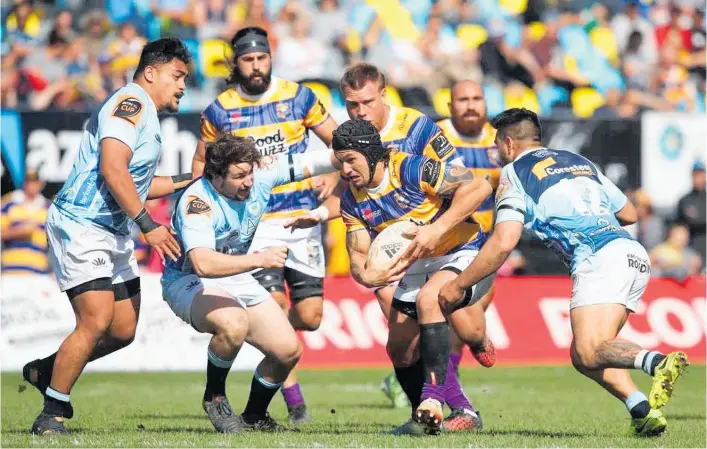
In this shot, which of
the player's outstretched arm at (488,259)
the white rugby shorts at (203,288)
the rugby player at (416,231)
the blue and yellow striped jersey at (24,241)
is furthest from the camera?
the blue and yellow striped jersey at (24,241)

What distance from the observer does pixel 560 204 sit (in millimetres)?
7875

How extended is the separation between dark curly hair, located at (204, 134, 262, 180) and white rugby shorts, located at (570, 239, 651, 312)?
7.40 feet

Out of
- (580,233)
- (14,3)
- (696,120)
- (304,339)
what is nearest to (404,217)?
(580,233)

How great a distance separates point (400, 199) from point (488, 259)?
872 millimetres

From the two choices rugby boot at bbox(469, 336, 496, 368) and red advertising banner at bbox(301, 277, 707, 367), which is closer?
rugby boot at bbox(469, 336, 496, 368)

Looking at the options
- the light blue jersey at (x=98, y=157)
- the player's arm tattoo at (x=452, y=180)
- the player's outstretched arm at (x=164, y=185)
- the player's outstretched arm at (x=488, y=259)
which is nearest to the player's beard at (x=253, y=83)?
the player's outstretched arm at (x=164, y=185)

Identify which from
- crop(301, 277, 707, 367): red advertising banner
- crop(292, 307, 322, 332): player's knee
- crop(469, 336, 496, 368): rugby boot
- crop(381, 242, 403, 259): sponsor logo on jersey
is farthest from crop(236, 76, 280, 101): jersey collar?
crop(301, 277, 707, 367): red advertising banner

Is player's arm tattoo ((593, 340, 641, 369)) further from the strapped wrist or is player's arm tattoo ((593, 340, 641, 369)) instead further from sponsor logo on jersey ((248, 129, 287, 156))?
sponsor logo on jersey ((248, 129, 287, 156))

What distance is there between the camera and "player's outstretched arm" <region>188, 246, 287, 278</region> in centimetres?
755

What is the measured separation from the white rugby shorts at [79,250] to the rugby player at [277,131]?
1907mm

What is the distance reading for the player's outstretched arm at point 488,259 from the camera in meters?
7.66

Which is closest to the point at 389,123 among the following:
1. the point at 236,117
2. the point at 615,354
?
the point at 236,117

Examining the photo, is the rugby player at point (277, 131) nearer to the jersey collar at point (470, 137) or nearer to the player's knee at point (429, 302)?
the jersey collar at point (470, 137)

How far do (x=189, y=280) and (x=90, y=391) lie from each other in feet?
13.6
